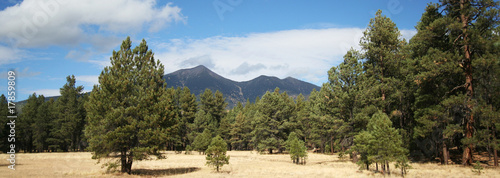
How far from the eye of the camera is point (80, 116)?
5459cm

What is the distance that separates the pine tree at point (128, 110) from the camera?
1900 centimetres

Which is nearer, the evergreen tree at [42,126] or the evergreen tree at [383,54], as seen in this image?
the evergreen tree at [383,54]

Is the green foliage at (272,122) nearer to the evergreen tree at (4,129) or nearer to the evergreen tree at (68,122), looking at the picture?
the evergreen tree at (68,122)

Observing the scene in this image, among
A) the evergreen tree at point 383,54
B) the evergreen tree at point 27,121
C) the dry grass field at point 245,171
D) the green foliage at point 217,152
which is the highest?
the evergreen tree at point 383,54

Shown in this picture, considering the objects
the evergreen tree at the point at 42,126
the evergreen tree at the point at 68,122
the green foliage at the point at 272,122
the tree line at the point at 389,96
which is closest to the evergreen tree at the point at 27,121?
the evergreen tree at the point at 42,126

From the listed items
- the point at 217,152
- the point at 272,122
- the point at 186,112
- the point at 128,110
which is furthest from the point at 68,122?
the point at 217,152

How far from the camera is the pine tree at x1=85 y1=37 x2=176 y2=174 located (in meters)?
19.0

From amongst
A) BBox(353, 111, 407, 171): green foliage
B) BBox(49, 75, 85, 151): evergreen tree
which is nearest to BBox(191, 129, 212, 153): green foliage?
BBox(49, 75, 85, 151): evergreen tree

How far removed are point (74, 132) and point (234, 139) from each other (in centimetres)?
3373

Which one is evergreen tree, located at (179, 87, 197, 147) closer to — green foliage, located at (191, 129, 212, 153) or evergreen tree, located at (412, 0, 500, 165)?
green foliage, located at (191, 129, 212, 153)

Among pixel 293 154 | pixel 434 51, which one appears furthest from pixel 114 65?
pixel 434 51

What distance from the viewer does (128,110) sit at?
19.2 metres

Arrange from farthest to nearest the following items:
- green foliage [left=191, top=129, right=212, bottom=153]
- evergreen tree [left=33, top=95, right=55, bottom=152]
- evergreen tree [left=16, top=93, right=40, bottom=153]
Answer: evergreen tree [left=33, top=95, right=55, bottom=152] → evergreen tree [left=16, top=93, right=40, bottom=153] → green foliage [left=191, top=129, right=212, bottom=153]

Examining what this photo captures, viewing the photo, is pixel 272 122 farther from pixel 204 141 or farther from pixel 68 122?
pixel 68 122
